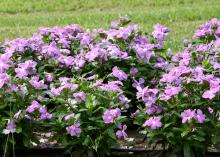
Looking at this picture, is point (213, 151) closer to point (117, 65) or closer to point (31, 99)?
point (117, 65)

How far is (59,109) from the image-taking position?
3.62m

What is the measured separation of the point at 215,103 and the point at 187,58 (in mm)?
676

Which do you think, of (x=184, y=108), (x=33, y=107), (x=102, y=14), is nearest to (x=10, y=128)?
(x=33, y=107)

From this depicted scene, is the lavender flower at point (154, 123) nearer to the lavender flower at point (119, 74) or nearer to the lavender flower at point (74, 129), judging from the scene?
the lavender flower at point (74, 129)

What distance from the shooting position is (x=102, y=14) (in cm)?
1102

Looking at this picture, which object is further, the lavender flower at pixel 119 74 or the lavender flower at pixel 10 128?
the lavender flower at pixel 119 74

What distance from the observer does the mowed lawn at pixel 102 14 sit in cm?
962

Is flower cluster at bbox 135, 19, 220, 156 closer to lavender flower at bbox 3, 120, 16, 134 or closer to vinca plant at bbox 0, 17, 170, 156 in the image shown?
vinca plant at bbox 0, 17, 170, 156

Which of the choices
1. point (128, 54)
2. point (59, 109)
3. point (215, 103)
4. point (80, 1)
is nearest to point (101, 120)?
point (59, 109)

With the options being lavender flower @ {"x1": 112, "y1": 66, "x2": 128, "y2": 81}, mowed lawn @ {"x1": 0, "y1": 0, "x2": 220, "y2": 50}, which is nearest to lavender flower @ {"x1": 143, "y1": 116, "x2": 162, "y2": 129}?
lavender flower @ {"x1": 112, "y1": 66, "x2": 128, "y2": 81}

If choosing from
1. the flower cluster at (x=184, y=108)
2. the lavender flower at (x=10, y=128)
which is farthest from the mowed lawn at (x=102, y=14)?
the lavender flower at (x=10, y=128)

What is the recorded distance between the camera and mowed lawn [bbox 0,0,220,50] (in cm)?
962

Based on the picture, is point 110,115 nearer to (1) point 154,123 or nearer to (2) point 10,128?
(1) point 154,123

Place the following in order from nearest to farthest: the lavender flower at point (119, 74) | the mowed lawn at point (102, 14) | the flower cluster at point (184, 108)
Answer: the flower cluster at point (184, 108) < the lavender flower at point (119, 74) < the mowed lawn at point (102, 14)
